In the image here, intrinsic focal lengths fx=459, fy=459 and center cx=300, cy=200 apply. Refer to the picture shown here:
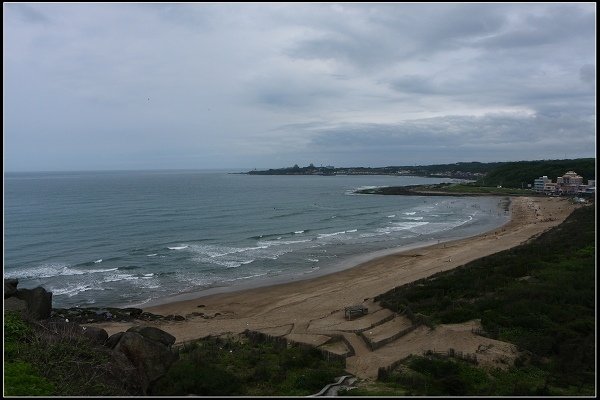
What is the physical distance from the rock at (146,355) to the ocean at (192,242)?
13.6 m

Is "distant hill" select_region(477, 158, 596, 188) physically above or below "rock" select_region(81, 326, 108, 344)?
above

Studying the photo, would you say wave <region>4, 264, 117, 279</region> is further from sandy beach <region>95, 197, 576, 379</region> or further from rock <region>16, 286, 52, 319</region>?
rock <region>16, 286, 52, 319</region>

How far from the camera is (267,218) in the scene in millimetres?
57188

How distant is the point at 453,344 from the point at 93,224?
45.7 m

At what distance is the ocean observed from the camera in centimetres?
2791

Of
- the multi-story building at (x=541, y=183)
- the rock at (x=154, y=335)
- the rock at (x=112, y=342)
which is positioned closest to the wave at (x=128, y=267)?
the rock at (x=154, y=335)

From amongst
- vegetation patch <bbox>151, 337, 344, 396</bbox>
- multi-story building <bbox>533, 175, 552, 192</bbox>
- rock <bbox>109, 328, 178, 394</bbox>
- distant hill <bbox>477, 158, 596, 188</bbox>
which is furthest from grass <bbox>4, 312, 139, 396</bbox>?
distant hill <bbox>477, 158, 596, 188</bbox>

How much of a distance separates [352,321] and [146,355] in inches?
319

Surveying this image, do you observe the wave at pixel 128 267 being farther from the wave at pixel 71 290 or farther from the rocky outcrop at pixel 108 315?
the rocky outcrop at pixel 108 315

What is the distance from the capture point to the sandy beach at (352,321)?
13156mm

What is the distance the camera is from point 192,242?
40469 mm

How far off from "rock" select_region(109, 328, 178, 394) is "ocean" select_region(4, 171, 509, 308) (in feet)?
44.5

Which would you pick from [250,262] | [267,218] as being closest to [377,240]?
[250,262]

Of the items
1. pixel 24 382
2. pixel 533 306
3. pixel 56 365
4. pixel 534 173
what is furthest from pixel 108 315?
pixel 534 173
